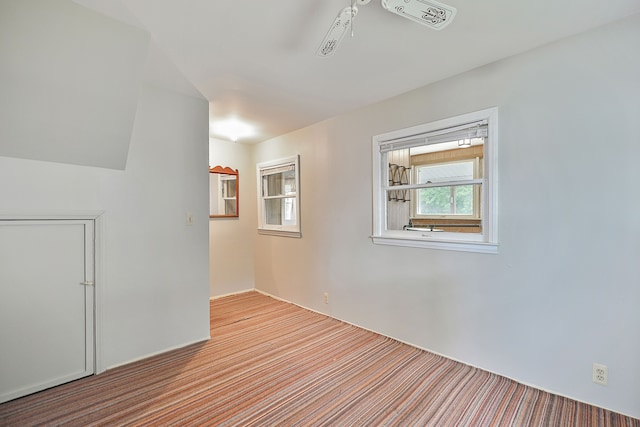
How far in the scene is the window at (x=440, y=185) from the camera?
2.38m

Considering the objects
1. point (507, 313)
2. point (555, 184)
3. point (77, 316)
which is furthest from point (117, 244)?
point (555, 184)

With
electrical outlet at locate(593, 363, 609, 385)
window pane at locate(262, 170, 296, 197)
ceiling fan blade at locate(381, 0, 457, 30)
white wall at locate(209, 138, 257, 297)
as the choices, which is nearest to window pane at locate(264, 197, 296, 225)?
window pane at locate(262, 170, 296, 197)

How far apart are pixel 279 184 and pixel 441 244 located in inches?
104

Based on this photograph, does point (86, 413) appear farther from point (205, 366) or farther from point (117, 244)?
point (117, 244)

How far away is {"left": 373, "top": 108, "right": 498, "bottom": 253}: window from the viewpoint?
7.80 feet

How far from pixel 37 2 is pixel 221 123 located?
6.87 feet

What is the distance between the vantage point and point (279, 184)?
457 centimetres

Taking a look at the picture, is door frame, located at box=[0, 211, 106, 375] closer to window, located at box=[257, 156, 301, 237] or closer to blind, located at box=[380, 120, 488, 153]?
window, located at box=[257, 156, 301, 237]

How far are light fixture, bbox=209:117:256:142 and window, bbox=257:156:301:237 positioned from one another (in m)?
0.55

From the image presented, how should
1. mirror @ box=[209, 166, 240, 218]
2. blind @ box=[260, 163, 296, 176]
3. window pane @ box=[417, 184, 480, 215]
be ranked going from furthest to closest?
mirror @ box=[209, 166, 240, 218], blind @ box=[260, 163, 296, 176], window pane @ box=[417, 184, 480, 215]

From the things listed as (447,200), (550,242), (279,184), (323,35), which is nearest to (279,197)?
(279,184)

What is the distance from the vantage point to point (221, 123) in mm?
3715

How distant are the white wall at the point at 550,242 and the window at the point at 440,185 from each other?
0.28 feet

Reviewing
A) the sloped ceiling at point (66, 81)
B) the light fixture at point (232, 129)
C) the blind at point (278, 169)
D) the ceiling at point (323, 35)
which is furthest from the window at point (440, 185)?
the sloped ceiling at point (66, 81)
